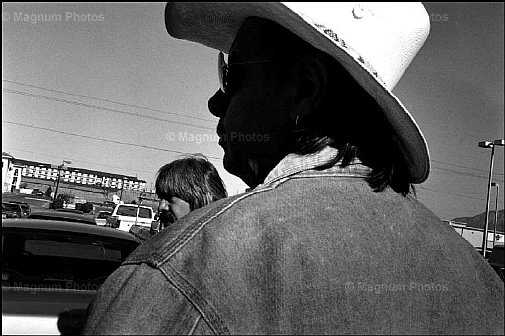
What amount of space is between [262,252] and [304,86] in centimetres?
33

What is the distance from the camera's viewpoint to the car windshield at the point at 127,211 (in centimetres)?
1961

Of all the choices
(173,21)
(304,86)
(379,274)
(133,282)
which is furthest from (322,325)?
(173,21)

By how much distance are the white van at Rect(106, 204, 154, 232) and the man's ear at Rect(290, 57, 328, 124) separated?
17.4 m

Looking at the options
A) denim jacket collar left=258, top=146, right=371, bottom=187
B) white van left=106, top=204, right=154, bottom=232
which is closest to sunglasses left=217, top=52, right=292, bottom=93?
denim jacket collar left=258, top=146, right=371, bottom=187

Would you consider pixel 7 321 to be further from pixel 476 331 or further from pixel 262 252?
pixel 476 331

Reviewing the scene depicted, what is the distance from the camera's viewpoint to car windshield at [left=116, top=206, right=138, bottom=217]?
19609 mm

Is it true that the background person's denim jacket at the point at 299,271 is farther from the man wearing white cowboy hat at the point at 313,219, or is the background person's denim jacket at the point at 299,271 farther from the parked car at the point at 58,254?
the parked car at the point at 58,254

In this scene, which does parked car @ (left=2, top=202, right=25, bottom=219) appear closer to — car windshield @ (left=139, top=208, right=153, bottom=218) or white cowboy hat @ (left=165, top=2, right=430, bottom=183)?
white cowboy hat @ (left=165, top=2, right=430, bottom=183)

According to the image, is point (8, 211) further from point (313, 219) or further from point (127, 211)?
point (127, 211)

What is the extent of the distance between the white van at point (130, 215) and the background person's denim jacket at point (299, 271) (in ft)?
57.2

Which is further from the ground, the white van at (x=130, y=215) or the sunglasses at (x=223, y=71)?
the sunglasses at (x=223, y=71)

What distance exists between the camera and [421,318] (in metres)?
0.96

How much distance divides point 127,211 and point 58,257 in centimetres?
1711

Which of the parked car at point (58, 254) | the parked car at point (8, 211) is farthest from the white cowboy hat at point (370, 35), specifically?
the parked car at point (58, 254)
